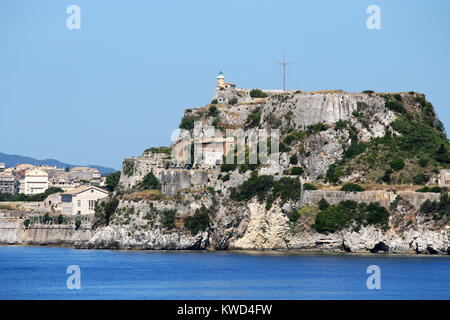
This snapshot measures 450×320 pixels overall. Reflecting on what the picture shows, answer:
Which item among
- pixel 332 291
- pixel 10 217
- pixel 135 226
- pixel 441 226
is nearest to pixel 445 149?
pixel 441 226

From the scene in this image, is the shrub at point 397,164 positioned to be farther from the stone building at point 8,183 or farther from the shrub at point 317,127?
the stone building at point 8,183

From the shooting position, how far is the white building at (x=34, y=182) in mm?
181363

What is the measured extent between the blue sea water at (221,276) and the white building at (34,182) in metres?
81.4

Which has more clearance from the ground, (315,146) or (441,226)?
(315,146)

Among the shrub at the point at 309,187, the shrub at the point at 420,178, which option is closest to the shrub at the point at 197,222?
the shrub at the point at 309,187

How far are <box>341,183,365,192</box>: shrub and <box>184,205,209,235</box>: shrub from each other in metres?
12.2

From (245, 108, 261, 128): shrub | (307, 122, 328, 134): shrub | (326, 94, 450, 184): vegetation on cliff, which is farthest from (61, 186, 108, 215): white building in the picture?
(326, 94, 450, 184): vegetation on cliff

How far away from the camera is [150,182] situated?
111312 mm

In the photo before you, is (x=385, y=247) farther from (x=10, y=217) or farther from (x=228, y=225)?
(x=10, y=217)

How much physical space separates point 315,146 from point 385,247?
581 inches

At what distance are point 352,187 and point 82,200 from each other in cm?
4176

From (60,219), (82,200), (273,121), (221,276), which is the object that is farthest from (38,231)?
(221,276)

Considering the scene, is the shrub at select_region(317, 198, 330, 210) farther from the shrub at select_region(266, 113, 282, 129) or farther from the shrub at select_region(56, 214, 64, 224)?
the shrub at select_region(56, 214, 64, 224)

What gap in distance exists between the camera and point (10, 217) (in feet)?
416
